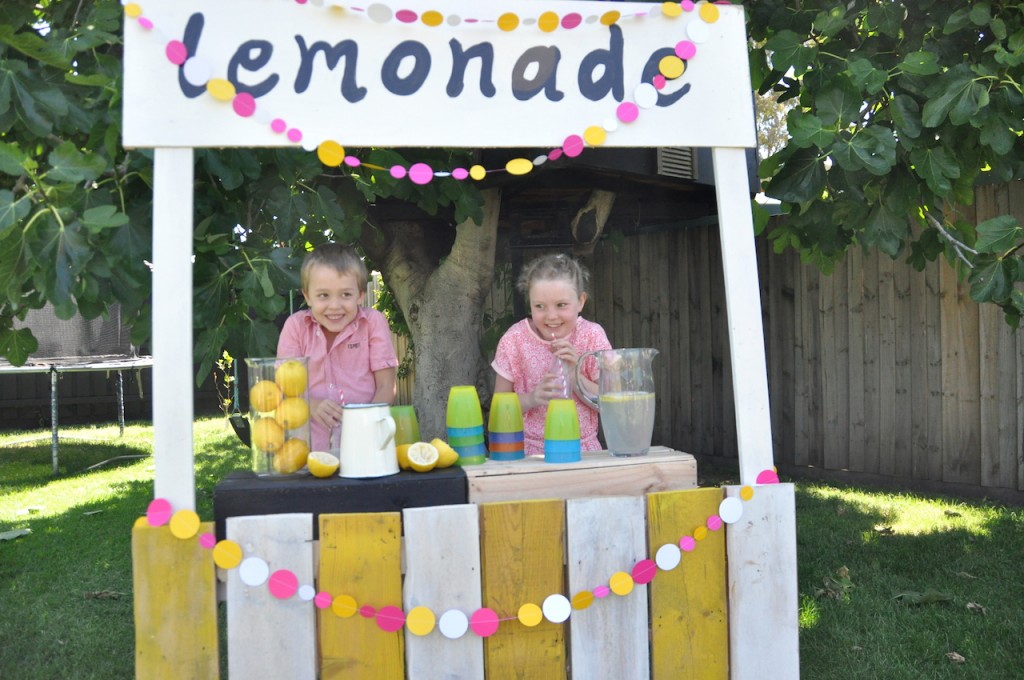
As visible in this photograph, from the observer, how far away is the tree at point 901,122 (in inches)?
90.6

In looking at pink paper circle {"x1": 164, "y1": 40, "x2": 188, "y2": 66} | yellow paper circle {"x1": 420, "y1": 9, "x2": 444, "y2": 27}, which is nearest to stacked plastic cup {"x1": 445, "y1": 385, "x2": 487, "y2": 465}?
yellow paper circle {"x1": 420, "y1": 9, "x2": 444, "y2": 27}

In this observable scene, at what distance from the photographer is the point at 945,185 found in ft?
7.79

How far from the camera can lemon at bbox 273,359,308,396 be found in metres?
1.65

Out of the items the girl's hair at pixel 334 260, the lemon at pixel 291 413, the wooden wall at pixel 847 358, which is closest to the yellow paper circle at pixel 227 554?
the lemon at pixel 291 413

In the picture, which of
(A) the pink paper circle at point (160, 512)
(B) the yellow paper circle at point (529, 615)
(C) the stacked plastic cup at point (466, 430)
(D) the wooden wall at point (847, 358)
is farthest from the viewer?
(D) the wooden wall at point (847, 358)

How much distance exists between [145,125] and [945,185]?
203 cm

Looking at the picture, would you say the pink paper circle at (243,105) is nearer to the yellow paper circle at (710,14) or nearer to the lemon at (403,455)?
the lemon at (403,455)

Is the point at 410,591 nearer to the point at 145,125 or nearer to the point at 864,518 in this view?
the point at 145,125

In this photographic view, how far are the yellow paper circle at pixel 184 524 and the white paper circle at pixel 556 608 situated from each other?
0.64 meters

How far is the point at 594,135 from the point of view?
1.66 m

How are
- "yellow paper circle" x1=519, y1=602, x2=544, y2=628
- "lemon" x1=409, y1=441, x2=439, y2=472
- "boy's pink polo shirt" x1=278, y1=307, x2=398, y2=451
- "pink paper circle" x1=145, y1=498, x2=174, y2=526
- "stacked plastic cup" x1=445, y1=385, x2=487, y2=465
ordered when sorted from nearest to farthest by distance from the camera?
"pink paper circle" x1=145, y1=498, x2=174, y2=526, "yellow paper circle" x1=519, y1=602, x2=544, y2=628, "lemon" x1=409, y1=441, x2=439, y2=472, "stacked plastic cup" x1=445, y1=385, x2=487, y2=465, "boy's pink polo shirt" x1=278, y1=307, x2=398, y2=451

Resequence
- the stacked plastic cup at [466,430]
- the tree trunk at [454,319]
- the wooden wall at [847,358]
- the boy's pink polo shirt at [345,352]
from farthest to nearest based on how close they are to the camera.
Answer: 1. the wooden wall at [847,358]
2. the tree trunk at [454,319]
3. the boy's pink polo shirt at [345,352]
4. the stacked plastic cup at [466,430]

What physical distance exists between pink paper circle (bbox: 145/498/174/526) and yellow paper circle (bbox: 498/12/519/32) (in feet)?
3.45

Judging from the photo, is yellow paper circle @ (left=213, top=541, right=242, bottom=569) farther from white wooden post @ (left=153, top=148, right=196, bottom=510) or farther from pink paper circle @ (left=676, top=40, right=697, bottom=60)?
pink paper circle @ (left=676, top=40, right=697, bottom=60)
